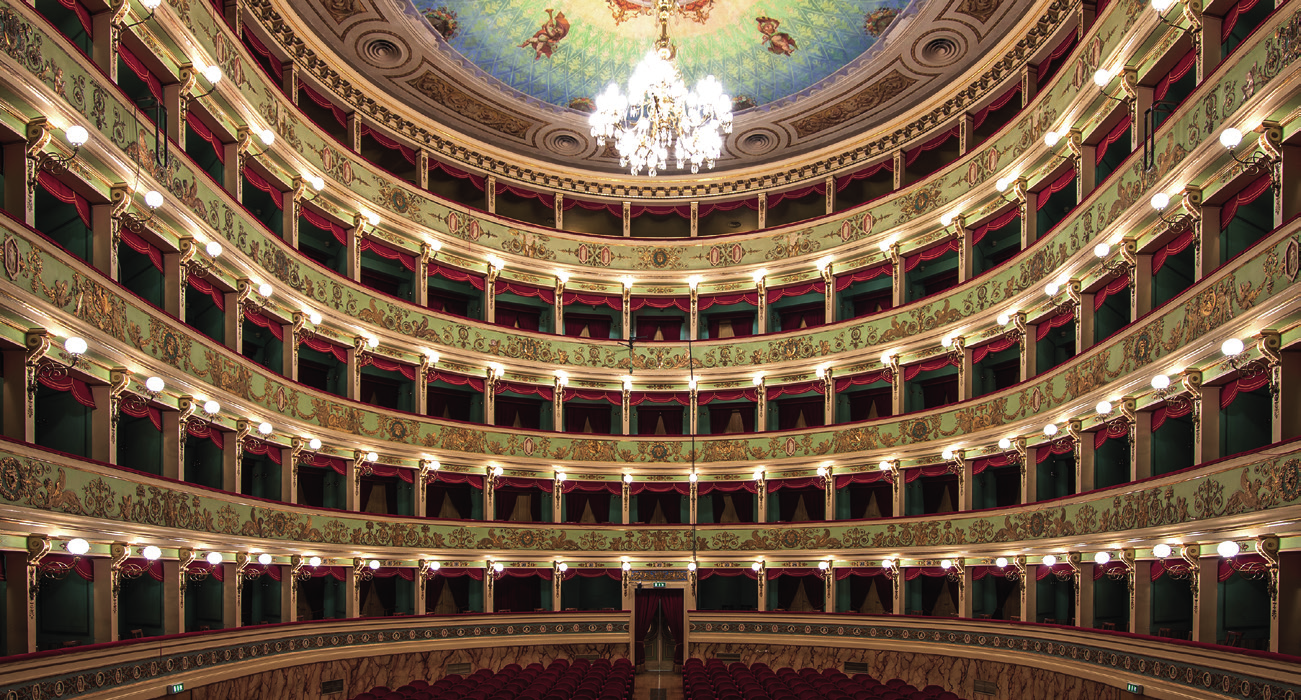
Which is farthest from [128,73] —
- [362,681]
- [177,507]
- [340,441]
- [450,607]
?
[450,607]

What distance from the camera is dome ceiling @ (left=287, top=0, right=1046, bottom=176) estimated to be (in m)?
23.5

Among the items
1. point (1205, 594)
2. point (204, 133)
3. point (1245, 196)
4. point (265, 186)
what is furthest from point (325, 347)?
point (1245, 196)

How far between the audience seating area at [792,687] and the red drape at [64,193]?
13.0 metres

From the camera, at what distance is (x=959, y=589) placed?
2302 cm

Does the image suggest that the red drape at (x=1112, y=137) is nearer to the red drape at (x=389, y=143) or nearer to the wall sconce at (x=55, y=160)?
the wall sconce at (x=55, y=160)

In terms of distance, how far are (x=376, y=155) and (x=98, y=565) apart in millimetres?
16186

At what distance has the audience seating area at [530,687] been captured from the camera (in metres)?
17.1

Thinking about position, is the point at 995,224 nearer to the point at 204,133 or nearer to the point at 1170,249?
the point at 1170,249

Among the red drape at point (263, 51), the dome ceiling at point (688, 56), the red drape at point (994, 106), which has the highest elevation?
the dome ceiling at point (688, 56)

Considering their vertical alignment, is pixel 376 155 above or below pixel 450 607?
above

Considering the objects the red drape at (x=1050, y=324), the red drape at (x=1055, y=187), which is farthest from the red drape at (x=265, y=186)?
the red drape at (x=1050, y=324)

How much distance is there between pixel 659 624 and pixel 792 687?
10.5m

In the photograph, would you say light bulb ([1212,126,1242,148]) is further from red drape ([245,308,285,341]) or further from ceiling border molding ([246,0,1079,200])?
red drape ([245,308,285,341])

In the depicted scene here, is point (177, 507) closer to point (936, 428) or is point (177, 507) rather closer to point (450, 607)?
point (450, 607)
